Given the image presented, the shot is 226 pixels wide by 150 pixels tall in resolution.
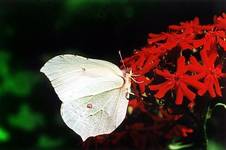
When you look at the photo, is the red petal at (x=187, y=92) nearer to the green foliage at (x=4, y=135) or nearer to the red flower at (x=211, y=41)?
the red flower at (x=211, y=41)

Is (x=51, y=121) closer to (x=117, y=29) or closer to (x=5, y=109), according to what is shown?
(x=5, y=109)

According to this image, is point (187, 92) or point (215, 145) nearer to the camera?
point (187, 92)

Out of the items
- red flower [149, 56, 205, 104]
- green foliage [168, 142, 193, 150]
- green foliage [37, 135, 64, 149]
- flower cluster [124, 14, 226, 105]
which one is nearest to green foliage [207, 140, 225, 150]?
green foliage [168, 142, 193, 150]

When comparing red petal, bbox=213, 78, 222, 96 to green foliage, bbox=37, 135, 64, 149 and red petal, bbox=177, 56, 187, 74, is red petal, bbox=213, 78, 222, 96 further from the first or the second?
green foliage, bbox=37, 135, 64, 149

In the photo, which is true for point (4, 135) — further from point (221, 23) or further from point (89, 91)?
point (221, 23)

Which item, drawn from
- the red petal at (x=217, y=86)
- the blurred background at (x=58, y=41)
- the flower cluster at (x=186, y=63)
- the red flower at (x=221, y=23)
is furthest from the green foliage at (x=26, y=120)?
the red petal at (x=217, y=86)

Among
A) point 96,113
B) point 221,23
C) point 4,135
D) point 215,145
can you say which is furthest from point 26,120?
point 221,23
